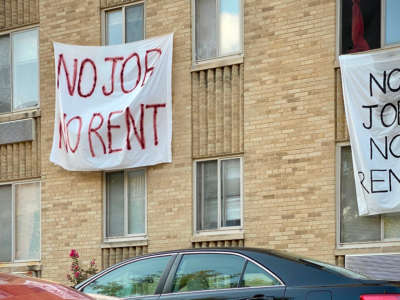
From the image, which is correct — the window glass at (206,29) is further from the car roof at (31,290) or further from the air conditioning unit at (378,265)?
the car roof at (31,290)

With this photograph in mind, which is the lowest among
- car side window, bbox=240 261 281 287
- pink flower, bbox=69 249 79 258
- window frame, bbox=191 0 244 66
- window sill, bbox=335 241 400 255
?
pink flower, bbox=69 249 79 258

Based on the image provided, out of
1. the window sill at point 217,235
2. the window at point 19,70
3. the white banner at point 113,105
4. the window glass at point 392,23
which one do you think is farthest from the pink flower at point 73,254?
the window glass at point 392,23

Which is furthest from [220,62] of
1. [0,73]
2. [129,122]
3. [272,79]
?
[0,73]

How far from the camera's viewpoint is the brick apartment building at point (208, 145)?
1381cm

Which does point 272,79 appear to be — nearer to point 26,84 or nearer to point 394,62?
point 394,62

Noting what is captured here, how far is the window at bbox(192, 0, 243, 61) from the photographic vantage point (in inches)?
605

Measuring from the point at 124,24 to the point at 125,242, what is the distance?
4344 mm

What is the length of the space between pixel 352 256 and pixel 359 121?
2.14 meters

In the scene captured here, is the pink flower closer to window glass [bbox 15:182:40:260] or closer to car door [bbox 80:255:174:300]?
window glass [bbox 15:182:40:260]

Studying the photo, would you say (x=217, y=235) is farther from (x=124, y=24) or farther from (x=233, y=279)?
(x=233, y=279)

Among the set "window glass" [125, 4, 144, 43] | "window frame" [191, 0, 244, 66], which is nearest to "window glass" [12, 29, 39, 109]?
"window glass" [125, 4, 144, 43]

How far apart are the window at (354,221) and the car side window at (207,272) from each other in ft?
17.1

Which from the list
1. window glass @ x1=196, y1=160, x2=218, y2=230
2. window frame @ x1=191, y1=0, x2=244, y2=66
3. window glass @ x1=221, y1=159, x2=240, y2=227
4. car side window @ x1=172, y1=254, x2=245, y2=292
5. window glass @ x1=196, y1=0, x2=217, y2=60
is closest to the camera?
car side window @ x1=172, y1=254, x2=245, y2=292

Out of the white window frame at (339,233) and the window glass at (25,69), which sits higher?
the window glass at (25,69)
